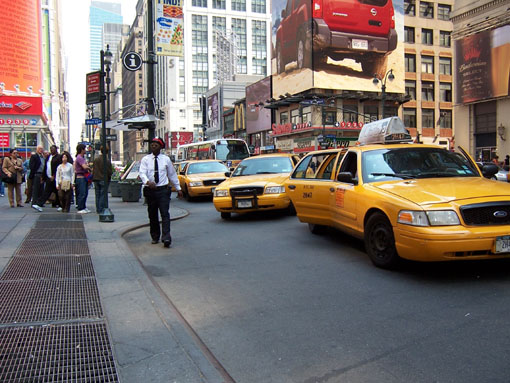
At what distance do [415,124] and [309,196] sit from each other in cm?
5371

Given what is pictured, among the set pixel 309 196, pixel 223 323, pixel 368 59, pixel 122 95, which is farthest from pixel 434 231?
pixel 122 95

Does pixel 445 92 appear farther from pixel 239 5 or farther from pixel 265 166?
pixel 239 5

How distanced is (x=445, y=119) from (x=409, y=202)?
2326 inches

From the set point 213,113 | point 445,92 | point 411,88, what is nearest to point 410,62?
point 411,88

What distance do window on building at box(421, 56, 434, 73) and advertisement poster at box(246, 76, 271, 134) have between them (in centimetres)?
1983

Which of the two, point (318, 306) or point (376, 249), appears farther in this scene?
point (376, 249)

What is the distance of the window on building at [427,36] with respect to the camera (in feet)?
193

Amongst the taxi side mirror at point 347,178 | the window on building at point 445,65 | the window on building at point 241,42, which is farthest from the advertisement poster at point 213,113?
the taxi side mirror at point 347,178

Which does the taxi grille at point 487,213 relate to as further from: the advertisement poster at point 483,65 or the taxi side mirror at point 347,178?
the advertisement poster at point 483,65

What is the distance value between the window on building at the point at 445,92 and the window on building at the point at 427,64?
7.96ft

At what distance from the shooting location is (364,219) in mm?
6316

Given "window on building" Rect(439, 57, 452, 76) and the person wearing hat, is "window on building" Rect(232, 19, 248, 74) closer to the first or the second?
"window on building" Rect(439, 57, 452, 76)

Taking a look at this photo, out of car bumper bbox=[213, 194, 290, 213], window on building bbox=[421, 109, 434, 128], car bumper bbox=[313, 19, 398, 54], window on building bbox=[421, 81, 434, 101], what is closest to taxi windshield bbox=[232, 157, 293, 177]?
car bumper bbox=[213, 194, 290, 213]

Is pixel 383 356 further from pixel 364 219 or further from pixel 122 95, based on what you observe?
pixel 122 95
